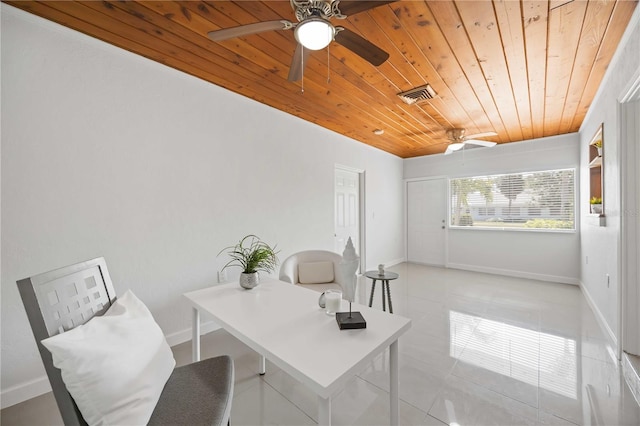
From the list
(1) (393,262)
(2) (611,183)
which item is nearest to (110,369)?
(2) (611,183)

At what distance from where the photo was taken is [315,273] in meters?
2.83

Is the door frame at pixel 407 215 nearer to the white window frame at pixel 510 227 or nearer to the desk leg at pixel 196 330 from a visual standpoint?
the white window frame at pixel 510 227

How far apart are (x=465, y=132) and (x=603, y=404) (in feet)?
11.5

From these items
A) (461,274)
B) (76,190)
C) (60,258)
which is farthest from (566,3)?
(461,274)

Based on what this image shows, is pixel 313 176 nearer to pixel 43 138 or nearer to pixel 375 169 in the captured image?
pixel 375 169

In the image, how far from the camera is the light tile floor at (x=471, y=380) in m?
1.58

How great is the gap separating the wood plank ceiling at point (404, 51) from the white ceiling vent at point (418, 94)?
5 cm

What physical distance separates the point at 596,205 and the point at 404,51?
300 centimetres

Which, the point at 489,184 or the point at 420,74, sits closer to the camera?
the point at 420,74

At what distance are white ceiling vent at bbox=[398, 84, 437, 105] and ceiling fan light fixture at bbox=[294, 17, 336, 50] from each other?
1.64 m

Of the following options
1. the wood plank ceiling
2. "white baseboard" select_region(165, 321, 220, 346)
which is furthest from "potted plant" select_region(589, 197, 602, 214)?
"white baseboard" select_region(165, 321, 220, 346)

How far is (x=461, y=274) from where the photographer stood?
5004mm

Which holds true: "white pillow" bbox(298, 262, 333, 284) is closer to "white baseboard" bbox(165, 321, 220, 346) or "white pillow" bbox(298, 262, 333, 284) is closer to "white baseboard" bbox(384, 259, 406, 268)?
"white baseboard" bbox(165, 321, 220, 346)

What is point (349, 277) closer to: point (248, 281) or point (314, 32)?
point (248, 281)
